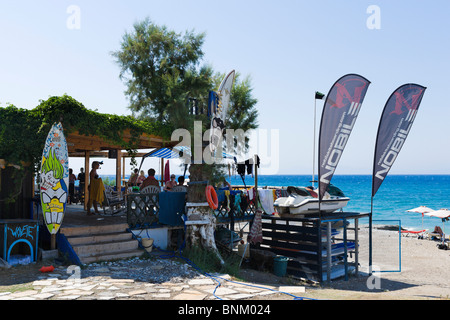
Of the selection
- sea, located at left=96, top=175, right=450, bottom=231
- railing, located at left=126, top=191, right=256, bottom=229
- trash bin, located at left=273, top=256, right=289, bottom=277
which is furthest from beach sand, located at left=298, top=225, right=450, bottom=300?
railing, located at left=126, top=191, right=256, bottom=229

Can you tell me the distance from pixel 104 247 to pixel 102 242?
0.69ft

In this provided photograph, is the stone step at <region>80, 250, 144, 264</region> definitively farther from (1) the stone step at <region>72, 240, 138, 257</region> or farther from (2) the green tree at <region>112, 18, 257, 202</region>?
(2) the green tree at <region>112, 18, 257, 202</region>

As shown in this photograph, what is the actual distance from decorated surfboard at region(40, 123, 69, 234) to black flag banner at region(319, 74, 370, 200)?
19.4 ft

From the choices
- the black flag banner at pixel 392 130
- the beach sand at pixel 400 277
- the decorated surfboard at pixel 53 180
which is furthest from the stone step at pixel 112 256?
the black flag banner at pixel 392 130

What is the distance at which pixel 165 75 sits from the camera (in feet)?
54.9

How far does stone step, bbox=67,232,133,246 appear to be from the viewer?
27.0 ft

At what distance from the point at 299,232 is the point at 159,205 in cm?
388

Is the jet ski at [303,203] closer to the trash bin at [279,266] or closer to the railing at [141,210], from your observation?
the trash bin at [279,266]

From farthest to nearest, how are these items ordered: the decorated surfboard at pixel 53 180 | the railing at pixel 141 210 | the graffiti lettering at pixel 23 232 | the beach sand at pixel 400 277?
1. the railing at pixel 141 210
2. the decorated surfboard at pixel 53 180
3. the graffiti lettering at pixel 23 232
4. the beach sand at pixel 400 277

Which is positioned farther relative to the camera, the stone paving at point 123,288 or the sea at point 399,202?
the sea at point 399,202

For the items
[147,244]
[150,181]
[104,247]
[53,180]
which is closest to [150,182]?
[150,181]

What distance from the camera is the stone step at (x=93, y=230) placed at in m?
8.46
